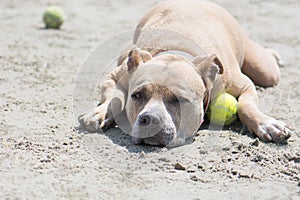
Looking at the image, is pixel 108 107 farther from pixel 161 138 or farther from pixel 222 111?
pixel 222 111

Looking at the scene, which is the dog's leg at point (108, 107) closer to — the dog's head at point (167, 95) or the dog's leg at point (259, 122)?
the dog's head at point (167, 95)

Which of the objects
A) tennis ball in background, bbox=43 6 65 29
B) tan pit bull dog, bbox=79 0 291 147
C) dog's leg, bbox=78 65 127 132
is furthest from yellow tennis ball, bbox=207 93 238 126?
tennis ball in background, bbox=43 6 65 29

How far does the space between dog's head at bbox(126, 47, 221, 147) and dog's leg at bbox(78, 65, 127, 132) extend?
237mm

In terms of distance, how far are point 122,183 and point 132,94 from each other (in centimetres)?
98

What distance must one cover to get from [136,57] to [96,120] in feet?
2.03

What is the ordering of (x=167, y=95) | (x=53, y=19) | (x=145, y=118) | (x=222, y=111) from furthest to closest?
(x=53, y=19)
(x=222, y=111)
(x=167, y=95)
(x=145, y=118)

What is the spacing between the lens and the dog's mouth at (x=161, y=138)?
4066 mm

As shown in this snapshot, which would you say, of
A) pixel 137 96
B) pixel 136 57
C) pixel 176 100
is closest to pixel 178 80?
pixel 176 100

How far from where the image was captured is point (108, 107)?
15.4 feet

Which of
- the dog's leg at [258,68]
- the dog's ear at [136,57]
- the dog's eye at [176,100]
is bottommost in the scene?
the dog's leg at [258,68]

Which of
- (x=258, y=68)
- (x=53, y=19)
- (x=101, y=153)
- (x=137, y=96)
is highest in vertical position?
(x=137, y=96)

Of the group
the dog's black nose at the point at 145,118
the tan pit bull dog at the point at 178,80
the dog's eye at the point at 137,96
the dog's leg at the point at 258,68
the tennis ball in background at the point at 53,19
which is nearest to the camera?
the dog's black nose at the point at 145,118

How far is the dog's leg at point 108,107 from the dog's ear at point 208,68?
73cm

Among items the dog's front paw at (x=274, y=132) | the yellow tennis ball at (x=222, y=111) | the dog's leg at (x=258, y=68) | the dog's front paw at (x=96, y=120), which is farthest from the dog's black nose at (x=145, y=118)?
the dog's leg at (x=258, y=68)
